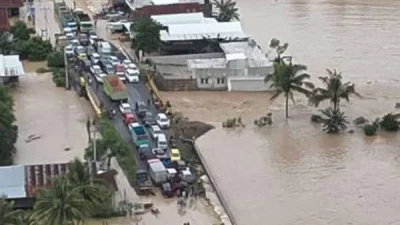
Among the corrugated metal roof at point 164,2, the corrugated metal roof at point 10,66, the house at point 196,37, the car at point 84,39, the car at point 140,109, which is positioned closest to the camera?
the car at point 140,109

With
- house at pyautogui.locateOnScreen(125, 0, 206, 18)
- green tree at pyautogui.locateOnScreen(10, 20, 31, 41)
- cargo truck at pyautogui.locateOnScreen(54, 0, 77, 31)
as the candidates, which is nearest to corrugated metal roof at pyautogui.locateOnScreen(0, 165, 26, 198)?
green tree at pyautogui.locateOnScreen(10, 20, 31, 41)

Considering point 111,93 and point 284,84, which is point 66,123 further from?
point 284,84

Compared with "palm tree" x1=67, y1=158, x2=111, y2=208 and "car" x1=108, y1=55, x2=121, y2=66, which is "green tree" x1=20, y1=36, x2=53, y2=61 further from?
"palm tree" x1=67, y1=158, x2=111, y2=208

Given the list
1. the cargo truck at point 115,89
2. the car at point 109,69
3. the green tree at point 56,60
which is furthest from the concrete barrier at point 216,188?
the green tree at point 56,60

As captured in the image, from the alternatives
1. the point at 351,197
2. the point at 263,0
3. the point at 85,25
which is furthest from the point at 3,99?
the point at 263,0

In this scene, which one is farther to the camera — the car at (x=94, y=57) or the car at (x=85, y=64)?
the car at (x=94, y=57)

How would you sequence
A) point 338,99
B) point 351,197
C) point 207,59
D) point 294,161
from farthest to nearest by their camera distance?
point 207,59 → point 338,99 → point 294,161 → point 351,197

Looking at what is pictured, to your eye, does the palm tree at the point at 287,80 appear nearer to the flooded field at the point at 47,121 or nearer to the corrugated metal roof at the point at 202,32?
the flooded field at the point at 47,121
